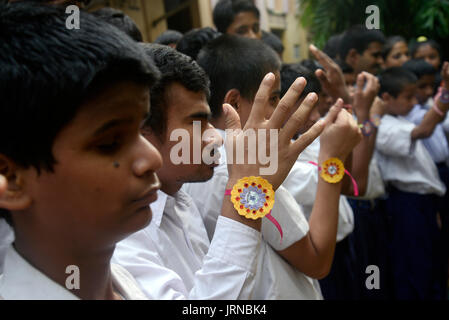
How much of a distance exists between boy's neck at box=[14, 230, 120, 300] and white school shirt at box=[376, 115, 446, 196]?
262 cm

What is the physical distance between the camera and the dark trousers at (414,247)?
113 inches

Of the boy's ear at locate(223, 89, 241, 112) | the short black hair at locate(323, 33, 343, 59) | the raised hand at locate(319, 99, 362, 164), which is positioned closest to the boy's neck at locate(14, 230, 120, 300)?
the boy's ear at locate(223, 89, 241, 112)

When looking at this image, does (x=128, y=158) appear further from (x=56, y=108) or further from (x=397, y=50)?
(x=397, y=50)

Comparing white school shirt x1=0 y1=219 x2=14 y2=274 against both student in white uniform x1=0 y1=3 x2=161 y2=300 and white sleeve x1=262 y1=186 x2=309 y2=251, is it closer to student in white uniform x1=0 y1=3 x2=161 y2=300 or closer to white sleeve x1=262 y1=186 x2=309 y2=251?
student in white uniform x1=0 y1=3 x2=161 y2=300

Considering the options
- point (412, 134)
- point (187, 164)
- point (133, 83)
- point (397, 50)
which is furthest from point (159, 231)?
point (397, 50)

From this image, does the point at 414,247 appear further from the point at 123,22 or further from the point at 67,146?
the point at 67,146

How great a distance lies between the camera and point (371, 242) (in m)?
2.78

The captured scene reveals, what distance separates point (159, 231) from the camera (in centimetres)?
96

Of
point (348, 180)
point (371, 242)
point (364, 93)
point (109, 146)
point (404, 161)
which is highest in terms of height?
point (109, 146)

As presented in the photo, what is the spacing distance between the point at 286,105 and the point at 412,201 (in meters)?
2.52

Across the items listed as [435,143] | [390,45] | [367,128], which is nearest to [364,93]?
[367,128]

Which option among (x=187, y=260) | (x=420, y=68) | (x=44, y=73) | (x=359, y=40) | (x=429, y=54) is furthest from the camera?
(x=429, y=54)

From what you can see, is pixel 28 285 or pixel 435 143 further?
pixel 435 143
